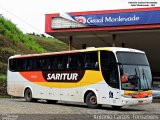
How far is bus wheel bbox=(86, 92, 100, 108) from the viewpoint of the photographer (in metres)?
21.7

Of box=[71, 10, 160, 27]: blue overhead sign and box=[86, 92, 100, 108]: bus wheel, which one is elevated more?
box=[71, 10, 160, 27]: blue overhead sign

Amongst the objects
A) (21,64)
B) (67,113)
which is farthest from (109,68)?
(21,64)

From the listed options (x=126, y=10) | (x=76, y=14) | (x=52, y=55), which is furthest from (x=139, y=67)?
(x=76, y=14)

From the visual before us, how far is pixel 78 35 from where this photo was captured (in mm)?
34094

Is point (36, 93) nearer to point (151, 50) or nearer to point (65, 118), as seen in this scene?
point (65, 118)

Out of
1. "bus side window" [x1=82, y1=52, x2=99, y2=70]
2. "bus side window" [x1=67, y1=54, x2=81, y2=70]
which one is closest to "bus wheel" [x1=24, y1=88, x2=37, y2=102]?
"bus side window" [x1=67, y1=54, x2=81, y2=70]

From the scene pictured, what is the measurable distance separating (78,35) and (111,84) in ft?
45.4

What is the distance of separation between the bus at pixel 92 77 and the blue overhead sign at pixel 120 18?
6.42 meters

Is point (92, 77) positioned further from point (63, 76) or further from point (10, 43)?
point (10, 43)

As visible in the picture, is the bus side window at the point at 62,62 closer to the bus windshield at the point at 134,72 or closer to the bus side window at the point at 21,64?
the bus side window at the point at 21,64

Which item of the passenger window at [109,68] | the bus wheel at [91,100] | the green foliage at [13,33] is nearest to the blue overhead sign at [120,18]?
the passenger window at [109,68]

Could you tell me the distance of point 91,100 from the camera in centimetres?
2197

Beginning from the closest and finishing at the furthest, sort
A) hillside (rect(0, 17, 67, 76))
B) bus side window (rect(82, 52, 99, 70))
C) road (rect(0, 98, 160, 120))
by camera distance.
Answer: road (rect(0, 98, 160, 120)), bus side window (rect(82, 52, 99, 70)), hillside (rect(0, 17, 67, 76))

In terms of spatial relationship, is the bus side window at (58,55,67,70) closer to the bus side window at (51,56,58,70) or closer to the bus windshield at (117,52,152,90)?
the bus side window at (51,56,58,70)
